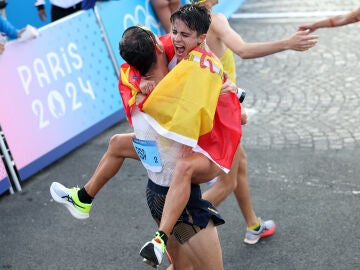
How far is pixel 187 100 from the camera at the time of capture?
3.44m

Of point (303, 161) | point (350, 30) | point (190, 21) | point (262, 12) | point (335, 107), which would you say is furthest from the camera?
point (262, 12)

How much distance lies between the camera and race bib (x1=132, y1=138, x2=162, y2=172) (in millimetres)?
3658

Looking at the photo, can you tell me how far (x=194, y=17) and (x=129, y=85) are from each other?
0.54 m

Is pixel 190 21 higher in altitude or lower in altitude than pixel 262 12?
higher

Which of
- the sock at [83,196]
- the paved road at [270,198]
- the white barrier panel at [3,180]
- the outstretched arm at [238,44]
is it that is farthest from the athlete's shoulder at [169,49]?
the white barrier panel at [3,180]

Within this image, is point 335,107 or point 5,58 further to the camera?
point 335,107

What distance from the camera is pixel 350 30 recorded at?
390 inches

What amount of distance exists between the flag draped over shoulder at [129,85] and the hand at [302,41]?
122cm

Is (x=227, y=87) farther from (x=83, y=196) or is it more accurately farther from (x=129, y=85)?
(x=83, y=196)

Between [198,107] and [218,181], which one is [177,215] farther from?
[218,181]

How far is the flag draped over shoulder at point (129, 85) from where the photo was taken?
3.61 m

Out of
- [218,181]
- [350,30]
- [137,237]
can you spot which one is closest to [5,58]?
[137,237]

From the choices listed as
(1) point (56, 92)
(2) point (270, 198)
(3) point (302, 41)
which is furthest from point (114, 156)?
(1) point (56, 92)

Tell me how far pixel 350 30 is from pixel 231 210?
530 centimetres
